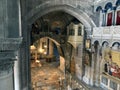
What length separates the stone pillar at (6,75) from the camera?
2545 mm

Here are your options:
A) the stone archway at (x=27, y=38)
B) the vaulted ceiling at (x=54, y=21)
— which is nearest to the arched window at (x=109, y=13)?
the stone archway at (x=27, y=38)

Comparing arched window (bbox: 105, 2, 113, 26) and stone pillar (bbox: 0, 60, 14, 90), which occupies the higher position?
arched window (bbox: 105, 2, 113, 26)

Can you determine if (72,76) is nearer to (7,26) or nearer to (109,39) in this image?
(109,39)

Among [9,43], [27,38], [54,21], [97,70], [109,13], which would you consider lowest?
[97,70]

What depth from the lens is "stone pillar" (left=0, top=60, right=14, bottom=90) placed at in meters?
2.54

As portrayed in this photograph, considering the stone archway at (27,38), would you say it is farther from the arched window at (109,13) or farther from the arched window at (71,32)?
the arched window at (71,32)

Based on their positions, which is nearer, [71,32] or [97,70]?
[97,70]

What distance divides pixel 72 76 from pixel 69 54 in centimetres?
333

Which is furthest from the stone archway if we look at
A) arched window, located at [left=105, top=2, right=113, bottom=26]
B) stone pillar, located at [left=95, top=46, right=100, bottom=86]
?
stone pillar, located at [left=95, top=46, right=100, bottom=86]

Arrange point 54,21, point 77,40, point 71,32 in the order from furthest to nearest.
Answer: point 54,21, point 71,32, point 77,40

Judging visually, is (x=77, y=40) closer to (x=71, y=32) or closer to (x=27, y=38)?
(x=71, y=32)

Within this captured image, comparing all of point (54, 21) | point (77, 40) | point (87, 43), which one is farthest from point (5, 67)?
point (54, 21)

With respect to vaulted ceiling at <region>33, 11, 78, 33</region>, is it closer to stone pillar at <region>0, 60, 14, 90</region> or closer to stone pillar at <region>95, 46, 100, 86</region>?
stone pillar at <region>95, 46, 100, 86</region>

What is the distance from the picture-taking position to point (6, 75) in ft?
8.59
